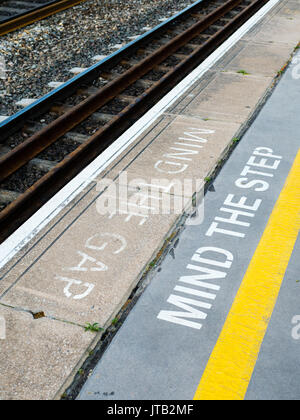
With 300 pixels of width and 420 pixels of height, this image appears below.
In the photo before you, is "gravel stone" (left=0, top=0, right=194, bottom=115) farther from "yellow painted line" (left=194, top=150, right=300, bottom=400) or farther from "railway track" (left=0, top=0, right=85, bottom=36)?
"yellow painted line" (left=194, top=150, right=300, bottom=400)

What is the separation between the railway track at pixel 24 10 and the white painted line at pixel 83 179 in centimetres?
458

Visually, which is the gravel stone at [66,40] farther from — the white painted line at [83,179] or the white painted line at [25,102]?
the white painted line at [83,179]

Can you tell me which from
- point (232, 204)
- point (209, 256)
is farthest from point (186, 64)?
point (209, 256)

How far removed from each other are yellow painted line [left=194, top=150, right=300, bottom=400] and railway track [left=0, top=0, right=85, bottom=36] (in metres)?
8.00

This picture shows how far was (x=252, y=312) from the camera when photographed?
12.2 ft

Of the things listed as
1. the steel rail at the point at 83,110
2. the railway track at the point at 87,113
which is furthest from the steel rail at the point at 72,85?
the steel rail at the point at 83,110

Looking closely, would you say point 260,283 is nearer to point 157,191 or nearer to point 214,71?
point 157,191

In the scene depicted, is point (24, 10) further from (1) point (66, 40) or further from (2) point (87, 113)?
(2) point (87, 113)

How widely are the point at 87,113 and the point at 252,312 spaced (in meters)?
4.35

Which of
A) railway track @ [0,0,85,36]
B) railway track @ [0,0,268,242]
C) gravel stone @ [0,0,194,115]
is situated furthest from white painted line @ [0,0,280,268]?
railway track @ [0,0,85,36]

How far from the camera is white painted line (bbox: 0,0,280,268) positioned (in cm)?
443

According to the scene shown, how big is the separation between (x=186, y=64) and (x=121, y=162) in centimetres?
395

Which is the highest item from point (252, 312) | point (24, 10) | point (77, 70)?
point (24, 10)

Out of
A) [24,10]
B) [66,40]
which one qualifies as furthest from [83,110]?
[24,10]
